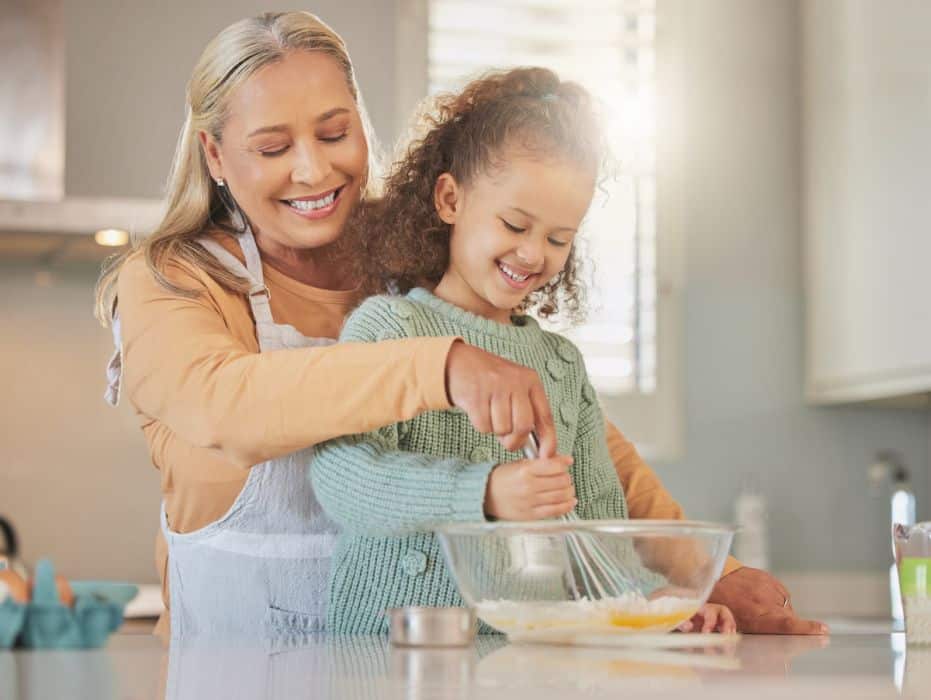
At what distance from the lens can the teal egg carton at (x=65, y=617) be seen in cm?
83

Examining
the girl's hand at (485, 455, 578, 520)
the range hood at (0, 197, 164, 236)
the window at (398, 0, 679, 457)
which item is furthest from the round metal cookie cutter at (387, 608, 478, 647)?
the window at (398, 0, 679, 457)

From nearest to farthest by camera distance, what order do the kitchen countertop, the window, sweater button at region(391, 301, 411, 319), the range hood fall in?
1. the kitchen countertop
2. sweater button at region(391, 301, 411, 319)
3. the range hood
4. the window

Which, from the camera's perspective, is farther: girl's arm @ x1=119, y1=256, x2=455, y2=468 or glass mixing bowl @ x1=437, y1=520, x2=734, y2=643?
girl's arm @ x1=119, y1=256, x2=455, y2=468

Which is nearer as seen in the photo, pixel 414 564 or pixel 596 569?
pixel 596 569

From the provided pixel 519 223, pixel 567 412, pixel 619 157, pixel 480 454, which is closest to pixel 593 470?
pixel 567 412

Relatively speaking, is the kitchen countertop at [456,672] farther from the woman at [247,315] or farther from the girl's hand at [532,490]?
the woman at [247,315]

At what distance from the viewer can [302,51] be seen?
1.40 metres

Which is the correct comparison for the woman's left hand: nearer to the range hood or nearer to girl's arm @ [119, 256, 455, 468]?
girl's arm @ [119, 256, 455, 468]

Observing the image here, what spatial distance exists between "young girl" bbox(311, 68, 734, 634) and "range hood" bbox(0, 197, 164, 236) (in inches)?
45.4

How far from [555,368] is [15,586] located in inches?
25.8

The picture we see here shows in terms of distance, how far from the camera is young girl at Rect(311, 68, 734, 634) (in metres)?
1.07

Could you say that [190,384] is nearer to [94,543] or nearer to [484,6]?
[94,543]

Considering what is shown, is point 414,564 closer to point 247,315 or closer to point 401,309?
point 401,309

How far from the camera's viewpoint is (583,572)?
3.01ft
